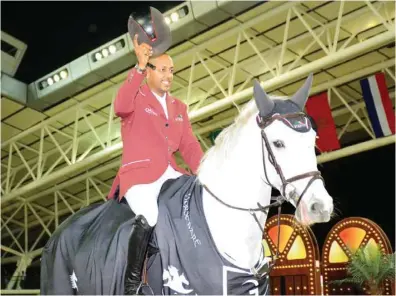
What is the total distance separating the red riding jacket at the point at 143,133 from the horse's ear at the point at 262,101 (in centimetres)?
59

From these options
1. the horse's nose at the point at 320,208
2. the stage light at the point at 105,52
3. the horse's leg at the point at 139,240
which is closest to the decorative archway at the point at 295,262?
the stage light at the point at 105,52

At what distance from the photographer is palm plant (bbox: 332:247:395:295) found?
32.9ft

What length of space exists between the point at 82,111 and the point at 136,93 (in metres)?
9.18

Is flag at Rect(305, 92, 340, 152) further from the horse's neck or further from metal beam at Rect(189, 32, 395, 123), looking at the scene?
the horse's neck

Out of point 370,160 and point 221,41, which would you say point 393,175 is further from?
point 221,41

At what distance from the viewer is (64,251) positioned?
300 cm

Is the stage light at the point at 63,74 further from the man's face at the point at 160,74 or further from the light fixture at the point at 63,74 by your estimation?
the man's face at the point at 160,74

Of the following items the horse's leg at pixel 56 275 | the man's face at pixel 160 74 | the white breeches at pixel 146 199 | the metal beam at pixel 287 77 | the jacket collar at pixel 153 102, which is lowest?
the horse's leg at pixel 56 275

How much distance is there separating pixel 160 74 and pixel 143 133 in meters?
0.36

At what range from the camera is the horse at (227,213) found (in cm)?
253

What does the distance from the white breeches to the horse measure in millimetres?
33

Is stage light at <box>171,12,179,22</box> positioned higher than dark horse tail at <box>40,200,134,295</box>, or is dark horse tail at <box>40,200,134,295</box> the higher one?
stage light at <box>171,12,179,22</box>

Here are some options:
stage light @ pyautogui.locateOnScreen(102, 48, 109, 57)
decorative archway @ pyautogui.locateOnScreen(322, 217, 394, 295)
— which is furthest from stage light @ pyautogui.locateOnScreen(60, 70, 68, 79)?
decorative archway @ pyautogui.locateOnScreen(322, 217, 394, 295)

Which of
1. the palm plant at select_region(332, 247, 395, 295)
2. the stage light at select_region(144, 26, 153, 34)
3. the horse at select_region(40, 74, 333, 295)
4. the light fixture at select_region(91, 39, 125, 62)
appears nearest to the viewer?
the horse at select_region(40, 74, 333, 295)
